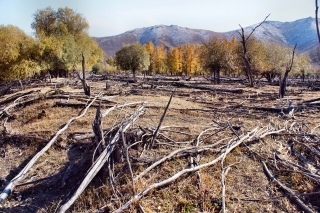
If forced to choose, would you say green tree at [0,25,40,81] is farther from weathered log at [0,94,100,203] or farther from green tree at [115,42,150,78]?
weathered log at [0,94,100,203]

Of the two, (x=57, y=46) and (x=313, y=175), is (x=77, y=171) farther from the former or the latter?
(x=57, y=46)

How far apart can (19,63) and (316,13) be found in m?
22.9

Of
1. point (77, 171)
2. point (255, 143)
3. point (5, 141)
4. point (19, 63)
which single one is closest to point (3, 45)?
point (19, 63)

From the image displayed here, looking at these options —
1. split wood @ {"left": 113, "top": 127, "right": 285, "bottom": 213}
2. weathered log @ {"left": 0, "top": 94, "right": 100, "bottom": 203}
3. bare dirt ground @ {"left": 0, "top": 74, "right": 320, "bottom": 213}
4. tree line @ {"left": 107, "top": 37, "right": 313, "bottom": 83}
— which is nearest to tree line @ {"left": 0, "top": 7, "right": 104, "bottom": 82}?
tree line @ {"left": 107, "top": 37, "right": 313, "bottom": 83}

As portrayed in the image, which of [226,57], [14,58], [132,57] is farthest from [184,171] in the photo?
[132,57]

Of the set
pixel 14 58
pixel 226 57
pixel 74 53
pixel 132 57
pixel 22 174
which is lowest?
pixel 22 174

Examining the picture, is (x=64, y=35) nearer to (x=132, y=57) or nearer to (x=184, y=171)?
(x=132, y=57)

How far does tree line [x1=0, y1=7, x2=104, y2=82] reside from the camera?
2247 cm

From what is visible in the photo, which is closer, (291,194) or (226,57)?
(291,194)

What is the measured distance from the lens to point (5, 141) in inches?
332

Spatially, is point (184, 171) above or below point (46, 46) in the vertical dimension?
below

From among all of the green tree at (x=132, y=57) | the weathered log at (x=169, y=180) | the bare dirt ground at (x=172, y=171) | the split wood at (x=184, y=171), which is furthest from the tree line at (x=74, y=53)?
the weathered log at (x=169, y=180)

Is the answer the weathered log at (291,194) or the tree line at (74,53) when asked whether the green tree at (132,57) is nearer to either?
the tree line at (74,53)

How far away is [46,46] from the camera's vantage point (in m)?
29.1
